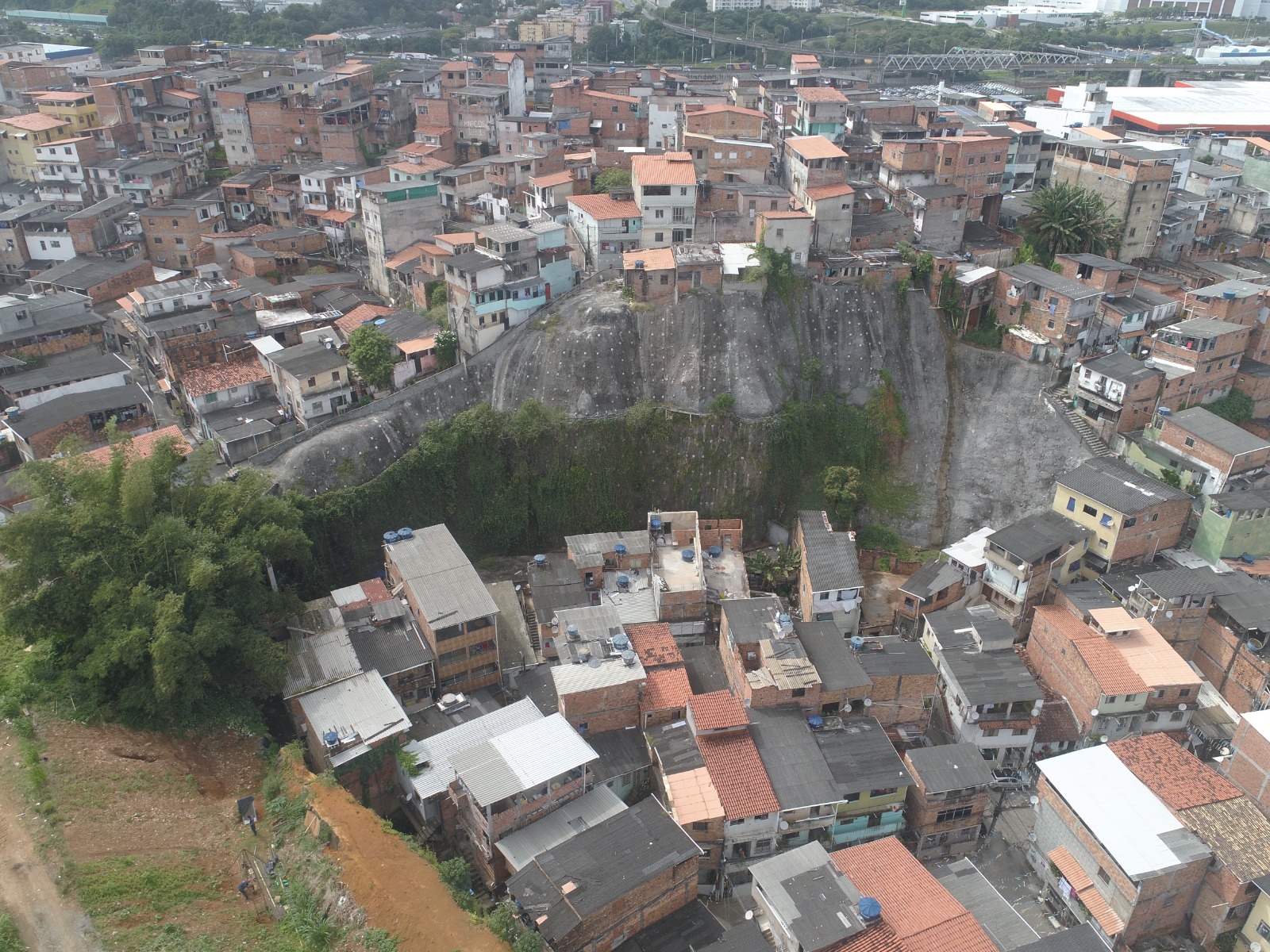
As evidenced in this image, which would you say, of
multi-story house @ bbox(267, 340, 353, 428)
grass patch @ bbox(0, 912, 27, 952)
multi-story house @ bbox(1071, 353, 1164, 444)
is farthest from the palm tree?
grass patch @ bbox(0, 912, 27, 952)

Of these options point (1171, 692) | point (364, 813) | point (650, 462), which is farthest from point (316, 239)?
point (1171, 692)

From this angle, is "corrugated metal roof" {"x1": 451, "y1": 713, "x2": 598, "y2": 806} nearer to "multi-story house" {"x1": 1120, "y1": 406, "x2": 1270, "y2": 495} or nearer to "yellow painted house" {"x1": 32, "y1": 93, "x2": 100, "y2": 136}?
"multi-story house" {"x1": 1120, "y1": 406, "x2": 1270, "y2": 495}

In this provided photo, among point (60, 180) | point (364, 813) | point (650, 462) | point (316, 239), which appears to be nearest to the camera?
point (364, 813)

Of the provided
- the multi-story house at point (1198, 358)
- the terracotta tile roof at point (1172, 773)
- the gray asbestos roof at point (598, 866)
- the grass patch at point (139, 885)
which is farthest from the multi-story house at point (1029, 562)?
the grass patch at point (139, 885)

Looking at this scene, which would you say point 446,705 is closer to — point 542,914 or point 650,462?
point 542,914

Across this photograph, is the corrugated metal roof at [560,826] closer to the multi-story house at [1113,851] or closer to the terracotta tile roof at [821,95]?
the multi-story house at [1113,851]

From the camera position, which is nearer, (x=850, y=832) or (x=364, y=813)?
(x=364, y=813)
